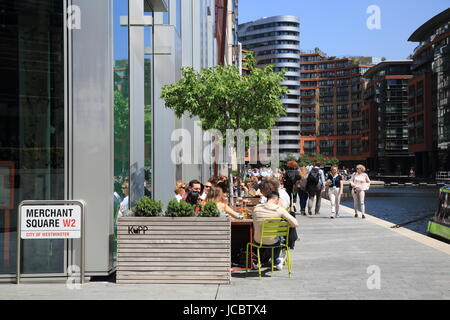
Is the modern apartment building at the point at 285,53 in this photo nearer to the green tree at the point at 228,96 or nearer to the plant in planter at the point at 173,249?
the green tree at the point at 228,96

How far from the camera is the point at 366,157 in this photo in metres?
162

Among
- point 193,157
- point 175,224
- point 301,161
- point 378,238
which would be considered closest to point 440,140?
point 301,161

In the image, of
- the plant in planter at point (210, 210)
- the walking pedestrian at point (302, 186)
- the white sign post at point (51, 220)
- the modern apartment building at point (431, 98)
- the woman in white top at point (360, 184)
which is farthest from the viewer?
the modern apartment building at point (431, 98)

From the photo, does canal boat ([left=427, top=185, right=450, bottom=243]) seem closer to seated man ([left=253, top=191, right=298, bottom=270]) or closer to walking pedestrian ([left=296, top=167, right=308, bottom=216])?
walking pedestrian ([left=296, top=167, right=308, bottom=216])

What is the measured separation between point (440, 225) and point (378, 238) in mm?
4239

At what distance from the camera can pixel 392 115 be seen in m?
142

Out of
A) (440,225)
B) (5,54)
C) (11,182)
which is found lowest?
(440,225)

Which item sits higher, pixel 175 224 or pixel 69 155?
pixel 69 155

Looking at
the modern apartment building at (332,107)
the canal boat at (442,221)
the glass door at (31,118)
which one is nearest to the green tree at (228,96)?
the glass door at (31,118)

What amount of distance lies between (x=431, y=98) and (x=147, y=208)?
9952 centimetres

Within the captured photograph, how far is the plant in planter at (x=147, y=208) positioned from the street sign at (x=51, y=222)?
2.47 ft

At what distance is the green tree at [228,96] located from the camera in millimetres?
13266


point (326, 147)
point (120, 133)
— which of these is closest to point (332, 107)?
point (326, 147)
